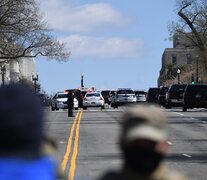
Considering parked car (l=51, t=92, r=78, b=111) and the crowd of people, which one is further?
parked car (l=51, t=92, r=78, b=111)

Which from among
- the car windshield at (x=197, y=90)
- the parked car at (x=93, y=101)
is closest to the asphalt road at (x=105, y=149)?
the car windshield at (x=197, y=90)

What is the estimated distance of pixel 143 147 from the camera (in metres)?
2.91

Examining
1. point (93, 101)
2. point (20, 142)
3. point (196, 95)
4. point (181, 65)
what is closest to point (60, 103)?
point (93, 101)

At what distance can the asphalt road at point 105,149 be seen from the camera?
1621 centimetres

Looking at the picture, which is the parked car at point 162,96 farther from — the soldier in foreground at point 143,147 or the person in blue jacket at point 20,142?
the person in blue jacket at point 20,142

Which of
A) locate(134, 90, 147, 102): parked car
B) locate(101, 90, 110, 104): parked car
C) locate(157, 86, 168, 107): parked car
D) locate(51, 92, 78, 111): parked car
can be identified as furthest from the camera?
locate(101, 90, 110, 104): parked car

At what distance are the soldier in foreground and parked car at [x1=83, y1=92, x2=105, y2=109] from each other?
5330 cm

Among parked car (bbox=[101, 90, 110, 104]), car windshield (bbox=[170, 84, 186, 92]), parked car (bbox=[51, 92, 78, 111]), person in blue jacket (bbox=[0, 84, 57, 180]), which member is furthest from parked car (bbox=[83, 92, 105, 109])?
person in blue jacket (bbox=[0, 84, 57, 180])

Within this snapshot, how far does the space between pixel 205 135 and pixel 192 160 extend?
29.9 ft

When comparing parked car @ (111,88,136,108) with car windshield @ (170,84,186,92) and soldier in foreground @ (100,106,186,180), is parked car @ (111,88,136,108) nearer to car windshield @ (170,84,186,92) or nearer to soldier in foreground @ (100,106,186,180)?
car windshield @ (170,84,186,92)

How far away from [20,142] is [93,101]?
178 feet

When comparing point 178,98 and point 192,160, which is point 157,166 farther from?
point 178,98

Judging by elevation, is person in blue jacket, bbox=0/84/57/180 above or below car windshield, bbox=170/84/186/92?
below

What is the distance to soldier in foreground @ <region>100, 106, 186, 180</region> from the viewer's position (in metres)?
2.89
